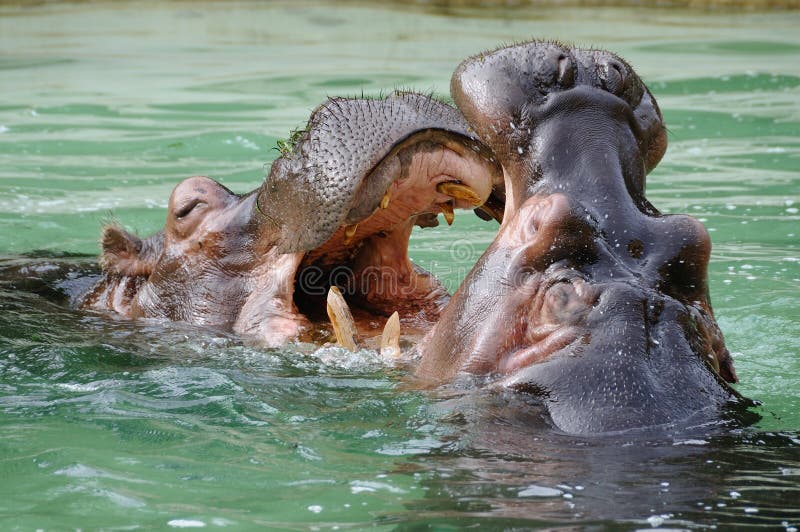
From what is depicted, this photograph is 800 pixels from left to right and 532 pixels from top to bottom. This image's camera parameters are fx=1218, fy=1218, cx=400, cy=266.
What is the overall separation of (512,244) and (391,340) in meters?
0.97

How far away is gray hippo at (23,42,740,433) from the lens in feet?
11.1

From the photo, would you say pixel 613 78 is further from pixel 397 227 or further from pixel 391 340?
pixel 397 227

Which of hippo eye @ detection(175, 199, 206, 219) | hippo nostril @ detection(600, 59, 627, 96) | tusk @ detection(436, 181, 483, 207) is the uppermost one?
hippo nostril @ detection(600, 59, 627, 96)

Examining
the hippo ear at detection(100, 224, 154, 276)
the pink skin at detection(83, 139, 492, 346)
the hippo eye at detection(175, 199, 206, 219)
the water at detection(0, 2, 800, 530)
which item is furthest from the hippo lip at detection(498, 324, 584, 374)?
the hippo ear at detection(100, 224, 154, 276)

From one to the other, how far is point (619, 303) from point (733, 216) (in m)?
5.31

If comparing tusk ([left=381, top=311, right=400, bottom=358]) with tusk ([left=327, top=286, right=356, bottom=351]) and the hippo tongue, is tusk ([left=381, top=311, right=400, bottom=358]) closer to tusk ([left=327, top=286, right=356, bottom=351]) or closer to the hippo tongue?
tusk ([left=327, top=286, right=356, bottom=351])

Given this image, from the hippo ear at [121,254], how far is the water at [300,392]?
0.31m

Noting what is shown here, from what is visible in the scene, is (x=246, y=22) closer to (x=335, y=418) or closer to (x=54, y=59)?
(x=54, y=59)

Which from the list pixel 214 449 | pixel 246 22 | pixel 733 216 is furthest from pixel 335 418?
pixel 246 22

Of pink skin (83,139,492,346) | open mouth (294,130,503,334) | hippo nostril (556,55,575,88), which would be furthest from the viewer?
pink skin (83,139,492,346)

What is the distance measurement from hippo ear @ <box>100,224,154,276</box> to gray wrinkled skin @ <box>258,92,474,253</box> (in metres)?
1.23

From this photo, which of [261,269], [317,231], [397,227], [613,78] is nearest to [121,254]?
[261,269]

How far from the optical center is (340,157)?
4367mm

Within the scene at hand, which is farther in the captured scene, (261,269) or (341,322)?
(261,269)
